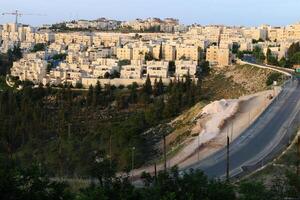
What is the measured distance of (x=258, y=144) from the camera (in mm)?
15742

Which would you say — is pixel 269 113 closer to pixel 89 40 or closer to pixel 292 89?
pixel 292 89

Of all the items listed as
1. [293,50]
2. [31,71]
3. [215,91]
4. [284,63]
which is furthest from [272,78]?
[31,71]

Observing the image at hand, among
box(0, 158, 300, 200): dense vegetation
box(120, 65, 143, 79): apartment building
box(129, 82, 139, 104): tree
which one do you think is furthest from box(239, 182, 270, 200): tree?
box(120, 65, 143, 79): apartment building

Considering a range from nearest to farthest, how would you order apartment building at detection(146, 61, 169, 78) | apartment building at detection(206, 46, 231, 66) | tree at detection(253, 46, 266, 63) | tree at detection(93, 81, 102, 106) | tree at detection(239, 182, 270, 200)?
tree at detection(239, 182, 270, 200) < tree at detection(93, 81, 102, 106) < apartment building at detection(146, 61, 169, 78) < tree at detection(253, 46, 266, 63) < apartment building at detection(206, 46, 231, 66)

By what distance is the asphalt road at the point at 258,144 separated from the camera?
45.6 feet

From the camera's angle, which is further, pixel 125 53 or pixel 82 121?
pixel 125 53

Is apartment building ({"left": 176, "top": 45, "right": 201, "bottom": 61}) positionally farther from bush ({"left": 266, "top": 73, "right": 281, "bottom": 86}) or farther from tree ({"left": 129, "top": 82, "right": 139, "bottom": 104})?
bush ({"left": 266, "top": 73, "right": 281, "bottom": 86})

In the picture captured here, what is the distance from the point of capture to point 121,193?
7.11m

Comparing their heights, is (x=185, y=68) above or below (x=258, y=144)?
above

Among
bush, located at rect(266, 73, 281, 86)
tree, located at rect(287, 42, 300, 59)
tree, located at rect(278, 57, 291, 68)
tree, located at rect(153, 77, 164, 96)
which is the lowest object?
tree, located at rect(153, 77, 164, 96)

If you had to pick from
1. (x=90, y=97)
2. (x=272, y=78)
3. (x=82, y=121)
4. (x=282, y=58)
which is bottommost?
(x=82, y=121)

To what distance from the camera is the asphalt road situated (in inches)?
547

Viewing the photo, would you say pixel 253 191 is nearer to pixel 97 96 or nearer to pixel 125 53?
pixel 97 96

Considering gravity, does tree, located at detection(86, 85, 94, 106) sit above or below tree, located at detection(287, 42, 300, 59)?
below
